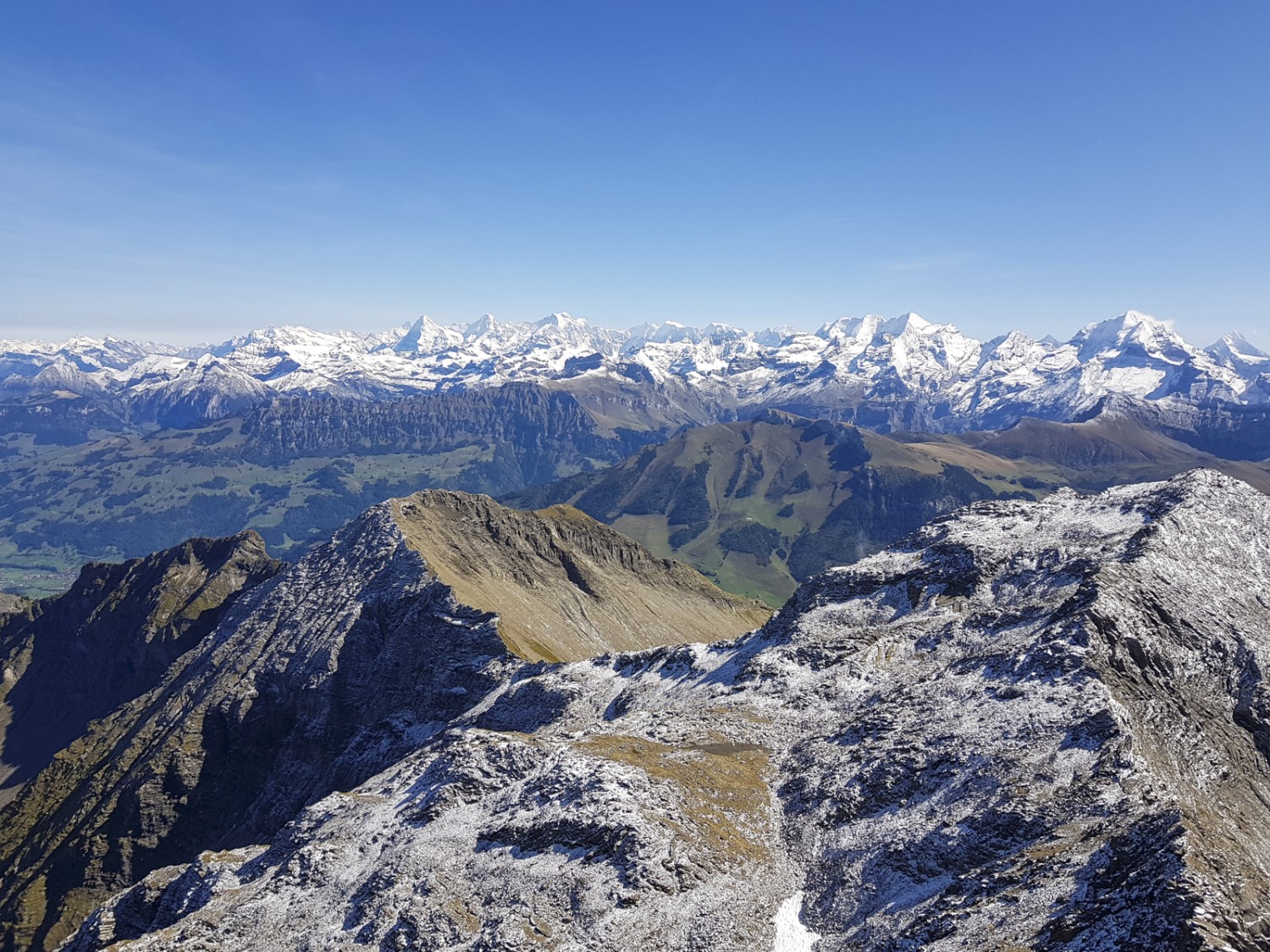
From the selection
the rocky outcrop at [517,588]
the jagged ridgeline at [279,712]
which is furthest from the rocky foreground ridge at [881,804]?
the rocky outcrop at [517,588]

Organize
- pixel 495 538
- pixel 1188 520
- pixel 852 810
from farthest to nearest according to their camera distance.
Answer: pixel 495 538, pixel 1188 520, pixel 852 810

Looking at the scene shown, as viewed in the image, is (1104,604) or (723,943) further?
(1104,604)

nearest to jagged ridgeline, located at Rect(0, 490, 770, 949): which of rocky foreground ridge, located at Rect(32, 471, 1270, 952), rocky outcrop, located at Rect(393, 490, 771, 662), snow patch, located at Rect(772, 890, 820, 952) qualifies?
rocky outcrop, located at Rect(393, 490, 771, 662)

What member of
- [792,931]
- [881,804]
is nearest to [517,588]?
[881,804]

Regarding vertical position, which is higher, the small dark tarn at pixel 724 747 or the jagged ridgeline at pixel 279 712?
the small dark tarn at pixel 724 747

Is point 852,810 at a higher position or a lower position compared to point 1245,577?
lower

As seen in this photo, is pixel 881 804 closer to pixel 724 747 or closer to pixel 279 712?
pixel 724 747

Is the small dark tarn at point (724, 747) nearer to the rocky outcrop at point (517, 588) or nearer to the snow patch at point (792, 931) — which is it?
the snow patch at point (792, 931)

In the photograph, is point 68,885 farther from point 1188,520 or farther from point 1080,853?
point 1188,520

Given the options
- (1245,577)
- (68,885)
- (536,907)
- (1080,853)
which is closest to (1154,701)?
(1080,853)
